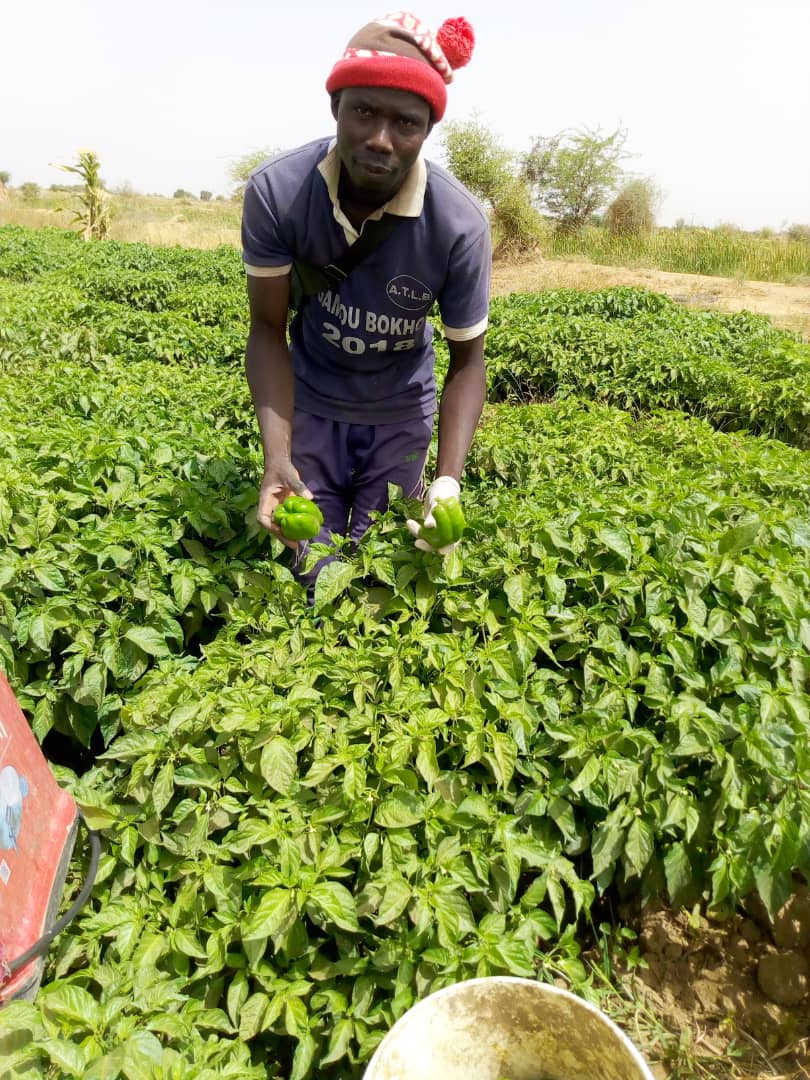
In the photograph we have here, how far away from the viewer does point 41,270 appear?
47.1 feet

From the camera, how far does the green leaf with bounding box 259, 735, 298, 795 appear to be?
1896 millimetres

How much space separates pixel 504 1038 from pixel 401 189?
90.1 inches

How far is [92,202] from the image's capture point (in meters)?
22.3

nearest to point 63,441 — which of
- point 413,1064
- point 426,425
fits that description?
point 426,425

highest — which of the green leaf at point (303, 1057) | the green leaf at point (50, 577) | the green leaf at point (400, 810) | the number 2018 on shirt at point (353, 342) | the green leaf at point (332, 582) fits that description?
the number 2018 on shirt at point (353, 342)

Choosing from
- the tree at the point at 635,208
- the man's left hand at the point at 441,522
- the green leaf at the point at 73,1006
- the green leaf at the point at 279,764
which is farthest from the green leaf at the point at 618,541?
the tree at the point at 635,208

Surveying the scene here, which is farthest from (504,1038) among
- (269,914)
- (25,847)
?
(25,847)

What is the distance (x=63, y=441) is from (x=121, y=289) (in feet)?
26.7

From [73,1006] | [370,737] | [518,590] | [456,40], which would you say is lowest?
[73,1006]

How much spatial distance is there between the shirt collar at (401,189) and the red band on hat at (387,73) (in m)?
0.25

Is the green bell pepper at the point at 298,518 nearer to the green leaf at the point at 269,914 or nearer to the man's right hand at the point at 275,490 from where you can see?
the man's right hand at the point at 275,490

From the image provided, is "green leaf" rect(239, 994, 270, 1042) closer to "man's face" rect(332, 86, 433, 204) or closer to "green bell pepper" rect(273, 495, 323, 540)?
"green bell pepper" rect(273, 495, 323, 540)

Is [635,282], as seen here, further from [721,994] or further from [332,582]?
[721,994]

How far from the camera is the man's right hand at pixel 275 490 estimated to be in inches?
99.3
